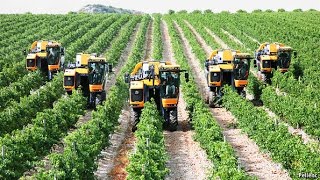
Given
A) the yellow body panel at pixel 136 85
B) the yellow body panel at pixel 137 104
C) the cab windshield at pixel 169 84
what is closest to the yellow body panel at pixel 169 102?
the cab windshield at pixel 169 84

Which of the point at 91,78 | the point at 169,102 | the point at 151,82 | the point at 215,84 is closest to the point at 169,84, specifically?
the point at 169,102

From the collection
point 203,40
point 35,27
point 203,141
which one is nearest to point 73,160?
point 203,141

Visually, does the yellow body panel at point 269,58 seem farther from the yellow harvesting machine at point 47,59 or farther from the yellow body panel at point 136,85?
the yellow body panel at point 136,85

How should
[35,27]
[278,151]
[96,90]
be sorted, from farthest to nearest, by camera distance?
[35,27] < [96,90] < [278,151]

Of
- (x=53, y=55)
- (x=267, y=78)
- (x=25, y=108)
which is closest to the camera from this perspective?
(x=25, y=108)

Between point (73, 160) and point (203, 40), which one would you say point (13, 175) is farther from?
point (203, 40)

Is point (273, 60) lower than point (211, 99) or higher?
higher

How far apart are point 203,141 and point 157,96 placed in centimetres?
397

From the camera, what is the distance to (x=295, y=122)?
2116 cm

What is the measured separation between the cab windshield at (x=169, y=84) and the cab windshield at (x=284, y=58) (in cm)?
1058

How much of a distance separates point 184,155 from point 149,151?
3113mm

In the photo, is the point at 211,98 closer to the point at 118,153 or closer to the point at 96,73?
the point at 96,73

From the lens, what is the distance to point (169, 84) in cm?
2073

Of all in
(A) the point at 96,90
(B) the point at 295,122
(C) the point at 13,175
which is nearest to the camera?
(C) the point at 13,175
